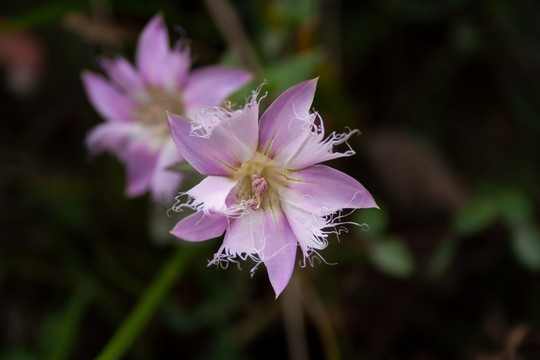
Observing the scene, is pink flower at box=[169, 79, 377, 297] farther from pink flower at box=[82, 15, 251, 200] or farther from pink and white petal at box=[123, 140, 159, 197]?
pink and white petal at box=[123, 140, 159, 197]

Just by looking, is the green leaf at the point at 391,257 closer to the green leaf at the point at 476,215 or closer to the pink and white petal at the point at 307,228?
the green leaf at the point at 476,215

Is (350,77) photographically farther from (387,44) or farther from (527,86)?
(527,86)

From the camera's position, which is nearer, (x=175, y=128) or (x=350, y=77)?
(x=175, y=128)

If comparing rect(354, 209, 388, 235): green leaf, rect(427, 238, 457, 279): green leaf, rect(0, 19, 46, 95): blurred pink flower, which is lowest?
rect(427, 238, 457, 279): green leaf

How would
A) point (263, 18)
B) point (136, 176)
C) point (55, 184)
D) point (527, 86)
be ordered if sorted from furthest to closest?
point (55, 184) → point (527, 86) → point (263, 18) → point (136, 176)

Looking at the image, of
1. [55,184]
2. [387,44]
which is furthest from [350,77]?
[55,184]

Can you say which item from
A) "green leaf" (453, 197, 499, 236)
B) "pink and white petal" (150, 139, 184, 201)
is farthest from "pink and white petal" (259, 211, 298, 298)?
"green leaf" (453, 197, 499, 236)
